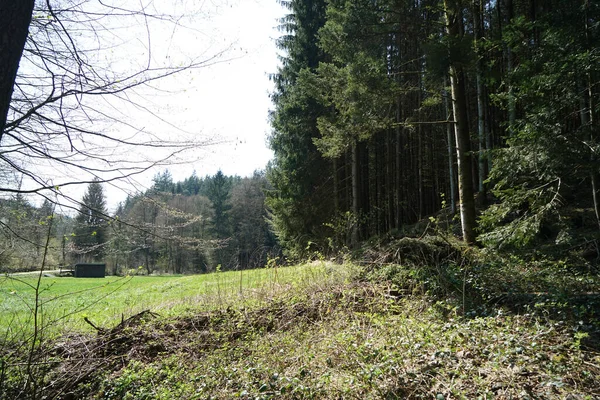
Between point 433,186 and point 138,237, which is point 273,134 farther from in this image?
point 138,237

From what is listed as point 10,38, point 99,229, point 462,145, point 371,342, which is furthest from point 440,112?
point 10,38

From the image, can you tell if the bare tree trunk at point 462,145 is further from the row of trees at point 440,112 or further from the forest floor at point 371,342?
the forest floor at point 371,342

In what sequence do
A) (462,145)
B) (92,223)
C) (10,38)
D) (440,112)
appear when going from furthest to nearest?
(440,112), (462,145), (92,223), (10,38)

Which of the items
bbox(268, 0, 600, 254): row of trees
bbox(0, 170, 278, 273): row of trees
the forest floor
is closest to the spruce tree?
bbox(0, 170, 278, 273): row of trees

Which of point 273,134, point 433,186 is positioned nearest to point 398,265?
point 433,186

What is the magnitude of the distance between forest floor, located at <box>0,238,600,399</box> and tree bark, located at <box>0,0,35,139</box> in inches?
105

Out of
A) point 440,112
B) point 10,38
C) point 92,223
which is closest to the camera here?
point 10,38

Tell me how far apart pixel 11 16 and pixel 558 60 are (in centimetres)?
634

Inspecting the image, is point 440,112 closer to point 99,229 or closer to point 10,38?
point 99,229

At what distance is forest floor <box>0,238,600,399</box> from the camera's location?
311 cm

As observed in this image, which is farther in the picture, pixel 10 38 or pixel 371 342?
pixel 371 342

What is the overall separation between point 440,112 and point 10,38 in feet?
51.3

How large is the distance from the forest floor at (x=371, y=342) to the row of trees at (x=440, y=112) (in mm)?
1296

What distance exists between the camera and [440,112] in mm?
15180
